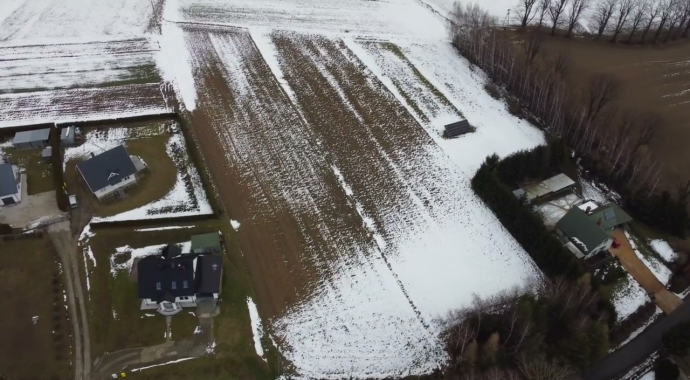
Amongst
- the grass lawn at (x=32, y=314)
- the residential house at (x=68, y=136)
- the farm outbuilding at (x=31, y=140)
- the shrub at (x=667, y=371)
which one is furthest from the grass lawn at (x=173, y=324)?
the shrub at (x=667, y=371)

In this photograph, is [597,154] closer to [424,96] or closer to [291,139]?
[424,96]

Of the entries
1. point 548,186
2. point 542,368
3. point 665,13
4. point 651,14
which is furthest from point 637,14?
point 542,368

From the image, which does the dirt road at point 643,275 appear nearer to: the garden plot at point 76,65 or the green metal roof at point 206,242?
the green metal roof at point 206,242

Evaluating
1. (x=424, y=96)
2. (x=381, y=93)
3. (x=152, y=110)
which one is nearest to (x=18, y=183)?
(x=152, y=110)

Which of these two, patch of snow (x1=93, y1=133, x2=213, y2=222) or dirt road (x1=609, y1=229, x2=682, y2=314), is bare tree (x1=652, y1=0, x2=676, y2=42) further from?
patch of snow (x1=93, y1=133, x2=213, y2=222)

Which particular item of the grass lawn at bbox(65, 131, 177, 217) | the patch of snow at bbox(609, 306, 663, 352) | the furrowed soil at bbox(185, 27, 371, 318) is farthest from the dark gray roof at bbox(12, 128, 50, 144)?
the patch of snow at bbox(609, 306, 663, 352)

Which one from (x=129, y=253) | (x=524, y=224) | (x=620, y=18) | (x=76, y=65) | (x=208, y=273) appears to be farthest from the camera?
(x=620, y=18)

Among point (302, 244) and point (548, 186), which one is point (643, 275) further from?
point (302, 244)
